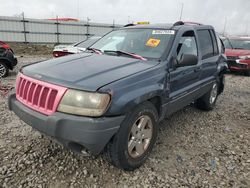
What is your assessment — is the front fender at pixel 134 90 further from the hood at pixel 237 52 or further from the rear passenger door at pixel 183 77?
the hood at pixel 237 52

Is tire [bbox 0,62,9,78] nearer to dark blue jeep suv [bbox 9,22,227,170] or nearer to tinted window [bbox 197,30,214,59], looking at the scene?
dark blue jeep suv [bbox 9,22,227,170]

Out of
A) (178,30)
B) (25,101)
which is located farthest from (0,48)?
(178,30)

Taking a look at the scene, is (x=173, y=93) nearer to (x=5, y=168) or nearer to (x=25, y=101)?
(x=25, y=101)

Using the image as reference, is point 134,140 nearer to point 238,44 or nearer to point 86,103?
point 86,103

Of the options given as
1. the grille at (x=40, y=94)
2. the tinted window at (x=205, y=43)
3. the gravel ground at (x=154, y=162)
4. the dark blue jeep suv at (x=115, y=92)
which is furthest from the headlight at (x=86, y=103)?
the tinted window at (x=205, y=43)

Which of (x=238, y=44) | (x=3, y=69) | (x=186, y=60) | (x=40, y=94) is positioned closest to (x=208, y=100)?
(x=186, y=60)

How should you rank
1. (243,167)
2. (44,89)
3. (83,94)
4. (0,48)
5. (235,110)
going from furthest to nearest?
1. (0,48)
2. (235,110)
3. (243,167)
4. (44,89)
5. (83,94)

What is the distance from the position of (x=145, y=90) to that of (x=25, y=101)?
138cm

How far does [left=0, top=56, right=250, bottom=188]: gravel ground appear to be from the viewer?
2.58 meters

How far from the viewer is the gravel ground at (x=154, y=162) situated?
258 cm

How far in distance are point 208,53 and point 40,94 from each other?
3367mm

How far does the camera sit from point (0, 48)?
7.27m

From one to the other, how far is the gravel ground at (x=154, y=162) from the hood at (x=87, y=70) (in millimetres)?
1097

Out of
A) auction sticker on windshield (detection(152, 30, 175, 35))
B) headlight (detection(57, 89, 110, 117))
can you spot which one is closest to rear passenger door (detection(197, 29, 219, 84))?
auction sticker on windshield (detection(152, 30, 175, 35))
